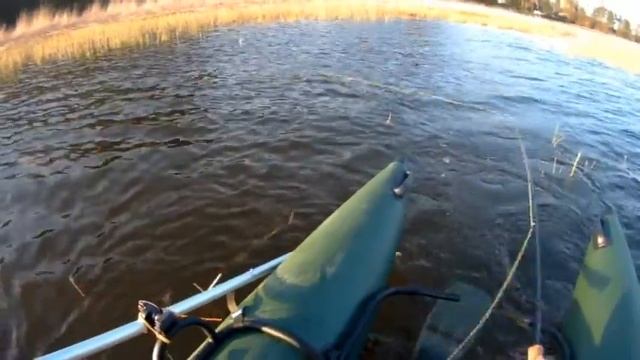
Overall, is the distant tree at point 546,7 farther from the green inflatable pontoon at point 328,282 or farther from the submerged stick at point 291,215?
the green inflatable pontoon at point 328,282

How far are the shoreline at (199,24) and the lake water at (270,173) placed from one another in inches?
93.7

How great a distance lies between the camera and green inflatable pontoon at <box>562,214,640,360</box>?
4.21m

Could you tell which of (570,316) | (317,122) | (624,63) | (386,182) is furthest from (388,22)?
(570,316)

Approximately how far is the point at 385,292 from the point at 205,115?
29.6 feet

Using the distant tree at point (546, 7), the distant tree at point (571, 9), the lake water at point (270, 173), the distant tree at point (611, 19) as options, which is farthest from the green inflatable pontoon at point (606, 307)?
the distant tree at point (546, 7)

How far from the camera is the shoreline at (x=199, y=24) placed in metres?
18.7

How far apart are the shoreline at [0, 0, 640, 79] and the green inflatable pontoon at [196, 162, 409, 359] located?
14.5 m

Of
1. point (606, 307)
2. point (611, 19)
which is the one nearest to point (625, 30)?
point (611, 19)

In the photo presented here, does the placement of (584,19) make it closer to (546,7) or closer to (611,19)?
(611,19)

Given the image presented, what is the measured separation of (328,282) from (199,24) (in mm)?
22068

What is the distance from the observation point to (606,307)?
15.2 ft

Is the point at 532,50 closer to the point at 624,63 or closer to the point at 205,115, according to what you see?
the point at 624,63

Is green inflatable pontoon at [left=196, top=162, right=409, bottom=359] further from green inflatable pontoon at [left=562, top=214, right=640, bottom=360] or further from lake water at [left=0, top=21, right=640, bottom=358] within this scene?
green inflatable pontoon at [left=562, top=214, right=640, bottom=360]

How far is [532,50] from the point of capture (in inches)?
916
